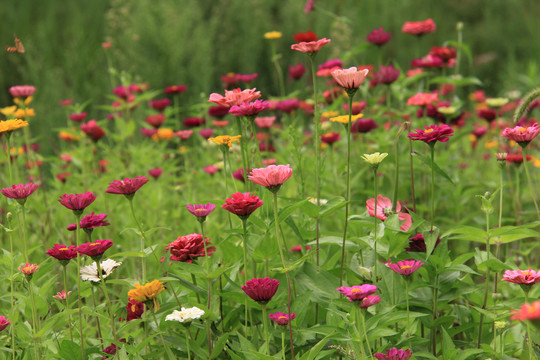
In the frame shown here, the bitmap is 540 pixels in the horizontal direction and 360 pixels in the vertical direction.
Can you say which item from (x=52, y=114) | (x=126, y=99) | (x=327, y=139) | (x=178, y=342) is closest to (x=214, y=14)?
(x=52, y=114)

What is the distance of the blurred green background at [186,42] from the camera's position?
447cm

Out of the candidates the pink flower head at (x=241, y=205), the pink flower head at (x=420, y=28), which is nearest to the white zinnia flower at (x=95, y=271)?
the pink flower head at (x=241, y=205)

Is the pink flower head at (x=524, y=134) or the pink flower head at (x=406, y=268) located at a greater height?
the pink flower head at (x=524, y=134)

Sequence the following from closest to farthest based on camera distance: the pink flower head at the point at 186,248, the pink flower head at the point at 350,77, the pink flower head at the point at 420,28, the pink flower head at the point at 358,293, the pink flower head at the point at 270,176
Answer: the pink flower head at the point at 358,293 → the pink flower head at the point at 270,176 → the pink flower head at the point at 350,77 → the pink flower head at the point at 186,248 → the pink flower head at the point at 420,28

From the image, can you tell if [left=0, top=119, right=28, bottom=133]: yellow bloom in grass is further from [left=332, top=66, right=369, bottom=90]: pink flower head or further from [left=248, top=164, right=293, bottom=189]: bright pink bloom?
[left=332, top=66, right=369, bottom=90]: pink flower head

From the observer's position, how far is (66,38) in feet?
17.5

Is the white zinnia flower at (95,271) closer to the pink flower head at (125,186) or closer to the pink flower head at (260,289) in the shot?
the pink flower head at (125,186)

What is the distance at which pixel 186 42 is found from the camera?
15.2 feet

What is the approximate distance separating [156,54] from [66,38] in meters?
1.22

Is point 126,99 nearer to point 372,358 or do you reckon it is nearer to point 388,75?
point 388,75

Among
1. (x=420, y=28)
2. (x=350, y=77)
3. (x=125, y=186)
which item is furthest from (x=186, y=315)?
(x=420, y=28)

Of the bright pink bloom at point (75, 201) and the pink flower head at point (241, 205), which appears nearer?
the pink flower head at point (241, 205)

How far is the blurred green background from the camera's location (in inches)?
176

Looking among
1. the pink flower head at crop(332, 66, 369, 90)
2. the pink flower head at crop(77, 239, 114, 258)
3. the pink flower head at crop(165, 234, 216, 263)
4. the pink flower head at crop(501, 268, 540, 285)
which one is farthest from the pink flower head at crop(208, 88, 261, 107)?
the pink flower head at crop(501, 268, 540, 285)
